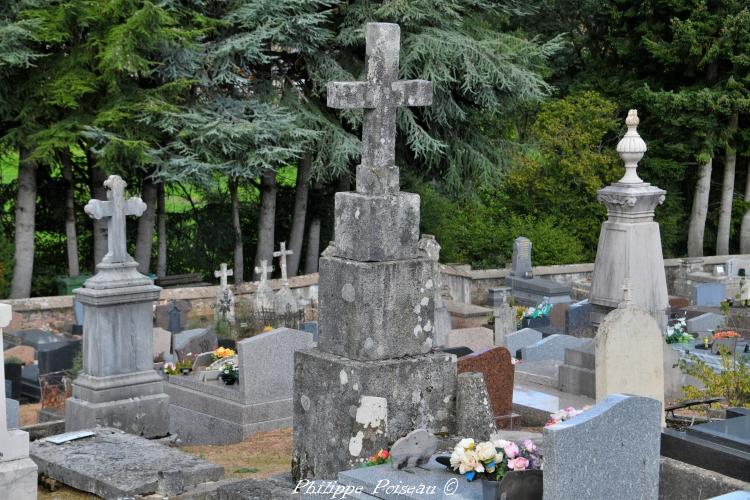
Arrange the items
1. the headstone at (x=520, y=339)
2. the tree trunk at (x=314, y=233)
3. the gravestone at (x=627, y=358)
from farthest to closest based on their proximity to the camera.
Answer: the tree trunk at (x=314, y=233) < the headstone at (x=520, y=339) < the gravestone at (x=627, y=358)

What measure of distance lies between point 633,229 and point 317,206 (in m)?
11.6

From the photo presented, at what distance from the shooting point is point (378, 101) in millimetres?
8469

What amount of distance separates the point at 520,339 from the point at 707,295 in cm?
650

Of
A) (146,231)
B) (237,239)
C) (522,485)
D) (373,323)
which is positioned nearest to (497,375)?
(373,323)

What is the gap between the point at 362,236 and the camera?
325 inches

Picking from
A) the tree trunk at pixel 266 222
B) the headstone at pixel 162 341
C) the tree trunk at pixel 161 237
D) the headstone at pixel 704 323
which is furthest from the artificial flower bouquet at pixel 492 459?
the tree trunk at pixel 161 237

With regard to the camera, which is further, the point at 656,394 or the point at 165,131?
the point at 165,131

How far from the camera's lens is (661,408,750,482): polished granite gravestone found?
25.9ft

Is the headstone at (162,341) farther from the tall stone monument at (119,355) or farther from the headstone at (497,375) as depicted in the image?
the headstone at (497,375)

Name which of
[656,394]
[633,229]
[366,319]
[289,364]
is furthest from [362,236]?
→ [633,229]

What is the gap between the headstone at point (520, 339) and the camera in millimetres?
16984

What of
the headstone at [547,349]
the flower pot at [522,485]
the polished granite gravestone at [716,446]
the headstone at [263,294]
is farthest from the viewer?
the headstone at [263,294]

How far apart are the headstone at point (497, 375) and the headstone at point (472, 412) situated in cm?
251

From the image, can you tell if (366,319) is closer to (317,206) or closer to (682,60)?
(317,206)
